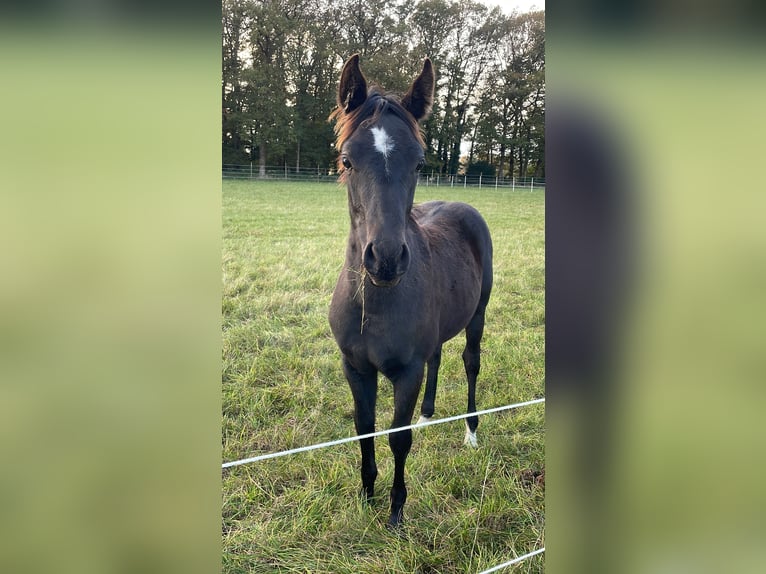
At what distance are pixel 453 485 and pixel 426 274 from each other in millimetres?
861

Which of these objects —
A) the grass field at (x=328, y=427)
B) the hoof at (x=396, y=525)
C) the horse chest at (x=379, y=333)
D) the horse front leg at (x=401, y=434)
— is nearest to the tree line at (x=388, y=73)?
the grass field at (x=328, y=427)

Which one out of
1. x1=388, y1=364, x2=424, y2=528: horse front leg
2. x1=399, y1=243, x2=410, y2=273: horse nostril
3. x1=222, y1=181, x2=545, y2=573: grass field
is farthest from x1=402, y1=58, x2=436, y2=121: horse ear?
x1=388, y1=364, x2=424, y2=528: horse front leg

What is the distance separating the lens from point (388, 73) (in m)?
1.71

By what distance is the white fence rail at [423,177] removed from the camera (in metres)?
1.40

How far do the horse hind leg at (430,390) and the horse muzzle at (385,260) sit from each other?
45.3 inches

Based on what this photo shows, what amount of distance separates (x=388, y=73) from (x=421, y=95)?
5.5 inches

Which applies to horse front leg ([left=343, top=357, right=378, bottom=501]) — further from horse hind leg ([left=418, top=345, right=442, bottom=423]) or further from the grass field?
horse hind leg ([left=418, top=345, right=442, bottom=423])

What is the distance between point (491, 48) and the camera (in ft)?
5.79
